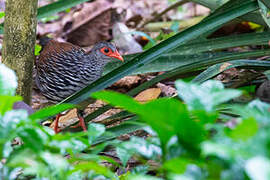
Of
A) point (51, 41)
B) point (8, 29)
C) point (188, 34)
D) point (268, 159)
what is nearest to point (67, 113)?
point (51, 41)

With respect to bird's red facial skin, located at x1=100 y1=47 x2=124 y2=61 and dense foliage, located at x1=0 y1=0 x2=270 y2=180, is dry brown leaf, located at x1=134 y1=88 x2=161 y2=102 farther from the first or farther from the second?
dense foliage, located at x1=0 y1=0 x2=270 y2=180

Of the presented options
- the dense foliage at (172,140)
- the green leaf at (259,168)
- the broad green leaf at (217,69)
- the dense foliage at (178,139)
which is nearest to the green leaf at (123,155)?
the dense foliage at (172,140)

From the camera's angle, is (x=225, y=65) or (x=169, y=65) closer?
(x=225, y=65)

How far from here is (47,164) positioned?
134cm

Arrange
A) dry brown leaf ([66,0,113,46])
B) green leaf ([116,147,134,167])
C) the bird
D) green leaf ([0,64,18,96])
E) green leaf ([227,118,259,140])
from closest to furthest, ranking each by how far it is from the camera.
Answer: green leaf ([227,118,259,140]) → green leaf ([0,64,18,96]) → green leaf ([116,147,134,167]) → the bird → dry brown leaf ([66,0,113,46])

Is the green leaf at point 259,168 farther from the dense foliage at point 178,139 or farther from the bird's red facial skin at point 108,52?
the bird's red facial skin at point 108,52

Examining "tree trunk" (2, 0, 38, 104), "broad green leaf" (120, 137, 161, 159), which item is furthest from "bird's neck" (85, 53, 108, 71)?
"broad green leaf" (120, 137, 161, 159)

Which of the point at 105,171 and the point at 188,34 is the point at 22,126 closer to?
the point at 105,171

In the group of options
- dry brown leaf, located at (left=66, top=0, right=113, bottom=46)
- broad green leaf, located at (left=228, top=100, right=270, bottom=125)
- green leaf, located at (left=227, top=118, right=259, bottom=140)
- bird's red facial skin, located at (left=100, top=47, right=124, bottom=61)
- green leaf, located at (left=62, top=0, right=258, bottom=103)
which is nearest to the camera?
green leaf, located at (left=227, top=118, right=259, bottom=140)

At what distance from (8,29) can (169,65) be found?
125 cm

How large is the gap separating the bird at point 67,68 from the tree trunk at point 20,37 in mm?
730

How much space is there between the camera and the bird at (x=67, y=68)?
11.6 ft

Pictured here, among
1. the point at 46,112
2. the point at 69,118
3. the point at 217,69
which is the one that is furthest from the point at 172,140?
the point at 69,118

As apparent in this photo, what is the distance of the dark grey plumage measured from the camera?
140 inches
